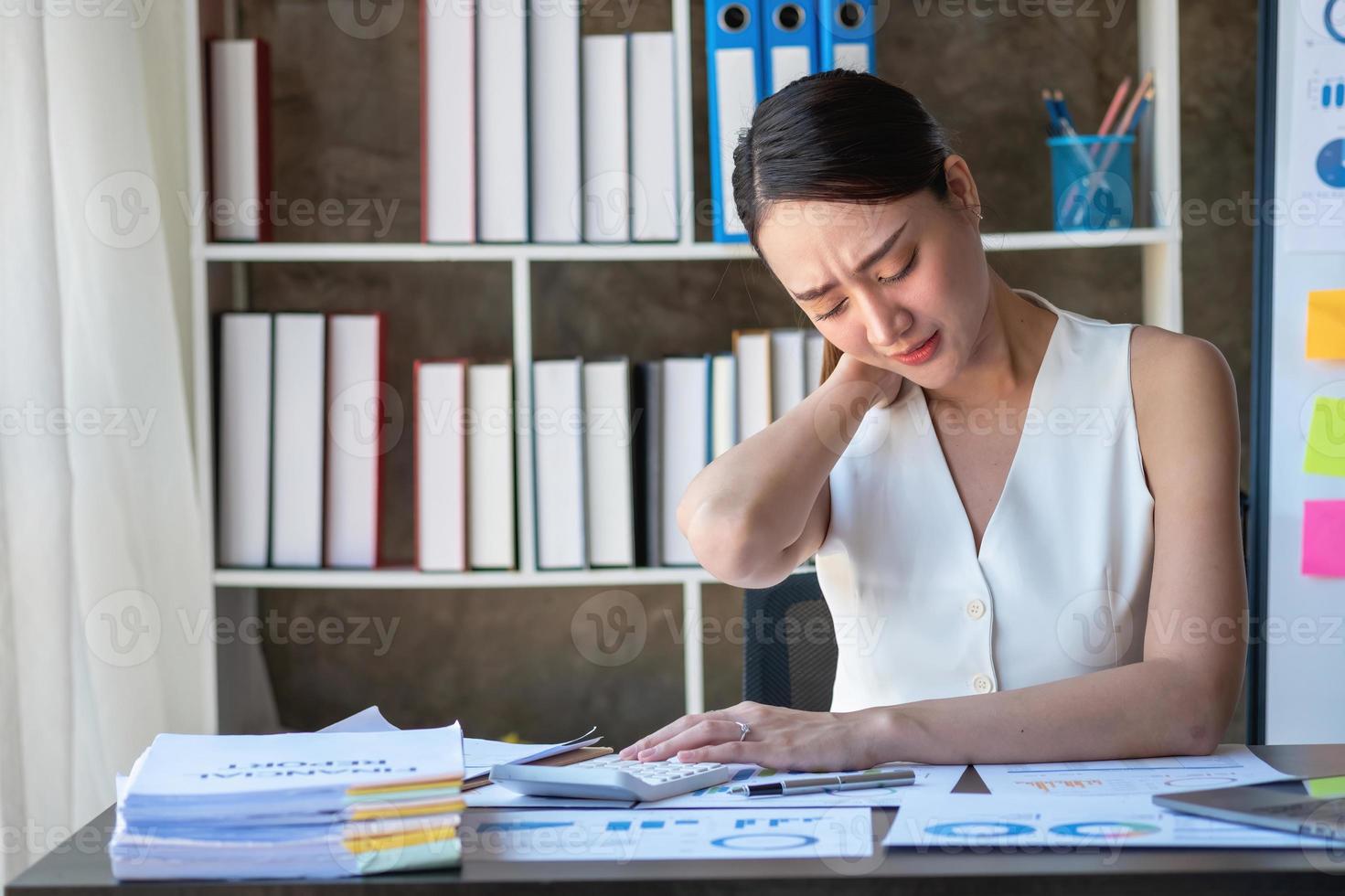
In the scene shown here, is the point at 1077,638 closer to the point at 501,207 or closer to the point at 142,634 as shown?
the point at 501,207

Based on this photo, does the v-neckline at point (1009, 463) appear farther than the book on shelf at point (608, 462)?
No

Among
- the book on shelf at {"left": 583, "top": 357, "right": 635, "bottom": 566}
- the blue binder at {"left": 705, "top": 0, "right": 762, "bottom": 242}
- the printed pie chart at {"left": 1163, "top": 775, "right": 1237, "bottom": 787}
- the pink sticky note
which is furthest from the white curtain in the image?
the pink sticky note

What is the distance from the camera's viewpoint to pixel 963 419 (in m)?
1.42

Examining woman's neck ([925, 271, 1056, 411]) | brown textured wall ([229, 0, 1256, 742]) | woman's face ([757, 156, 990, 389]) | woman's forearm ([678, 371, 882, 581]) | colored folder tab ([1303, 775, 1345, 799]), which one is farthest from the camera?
brown textured wall ([229, 0, 1256, 742])

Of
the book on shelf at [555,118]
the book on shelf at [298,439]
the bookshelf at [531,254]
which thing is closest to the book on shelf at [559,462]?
the bookshelf at [531,254]

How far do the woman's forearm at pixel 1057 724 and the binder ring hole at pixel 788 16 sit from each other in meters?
1.20

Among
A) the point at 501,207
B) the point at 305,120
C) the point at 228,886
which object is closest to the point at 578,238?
the point at 501,207

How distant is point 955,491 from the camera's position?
137 cm

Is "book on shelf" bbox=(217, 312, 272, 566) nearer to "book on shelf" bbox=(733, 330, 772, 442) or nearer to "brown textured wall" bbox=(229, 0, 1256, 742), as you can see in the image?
"brown textured wall" bbox=(229, 0, 1256, 742)

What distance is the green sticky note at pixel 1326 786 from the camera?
0.86 m

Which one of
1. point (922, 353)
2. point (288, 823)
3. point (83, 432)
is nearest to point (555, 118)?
point (83, 432)

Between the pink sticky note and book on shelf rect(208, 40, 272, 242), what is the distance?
1675 millimetres

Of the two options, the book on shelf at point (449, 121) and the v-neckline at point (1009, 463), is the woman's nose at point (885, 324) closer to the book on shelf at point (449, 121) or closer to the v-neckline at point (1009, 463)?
the v-neckline at point (1009, 463)

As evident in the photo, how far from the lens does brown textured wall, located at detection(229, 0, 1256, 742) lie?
2.21m
